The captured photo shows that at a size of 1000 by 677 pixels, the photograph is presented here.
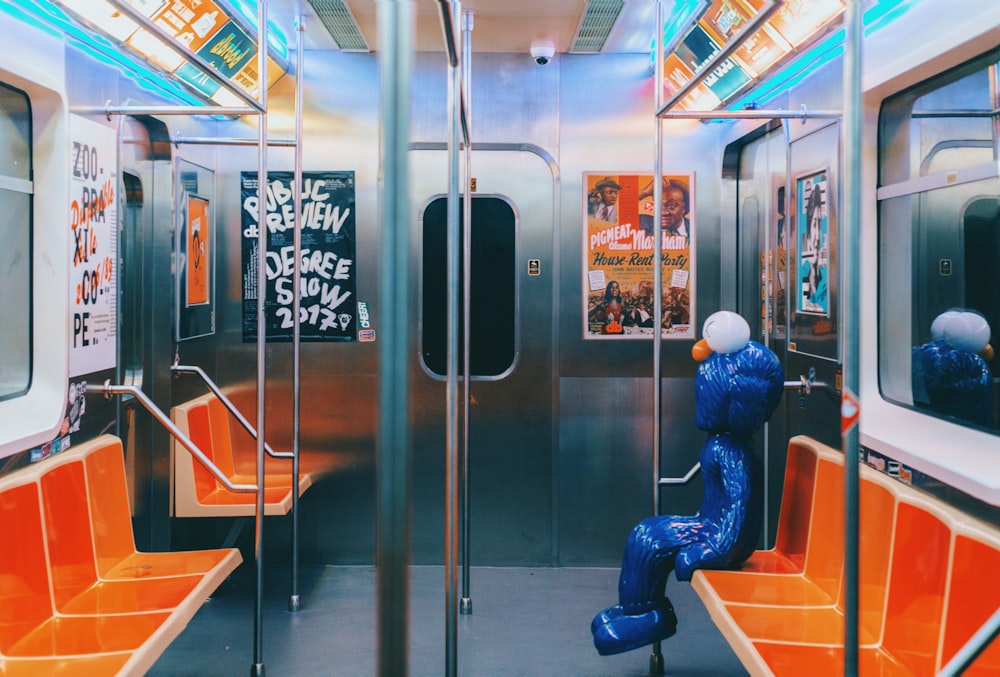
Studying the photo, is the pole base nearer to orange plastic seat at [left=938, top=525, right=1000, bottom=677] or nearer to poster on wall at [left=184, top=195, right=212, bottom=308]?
orange plastic seat at [left=938, top=525, right=1000, bottom=677]

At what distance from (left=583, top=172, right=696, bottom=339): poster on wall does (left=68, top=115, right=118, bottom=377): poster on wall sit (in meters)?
2.51

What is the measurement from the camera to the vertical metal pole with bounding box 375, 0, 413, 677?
3.29 feet

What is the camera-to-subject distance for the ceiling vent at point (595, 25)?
13.4 feet

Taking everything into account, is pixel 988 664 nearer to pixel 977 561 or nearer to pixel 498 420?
pixel 977 561

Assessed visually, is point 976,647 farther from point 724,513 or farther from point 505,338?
point 505,338

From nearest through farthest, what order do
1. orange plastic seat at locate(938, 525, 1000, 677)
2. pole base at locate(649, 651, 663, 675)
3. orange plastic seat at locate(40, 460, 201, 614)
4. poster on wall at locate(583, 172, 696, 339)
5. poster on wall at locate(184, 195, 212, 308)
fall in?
1. orange plastic seat at locate(938, 525, 1000, 677)
2. orange plastic seat at locate(40, 460, 201, 614)
3. pole base at locate(649, 651, 663, 675)
4. poster on wall at locate(184, 195, 212, 308)
5. poster on wall at locate(583, 172, 696, 339)

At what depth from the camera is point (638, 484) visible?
16.4 feet

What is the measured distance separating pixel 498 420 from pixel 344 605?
4.45 feet

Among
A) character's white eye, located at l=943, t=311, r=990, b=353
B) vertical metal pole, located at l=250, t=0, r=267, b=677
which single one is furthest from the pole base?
character's white eye, located at l=943, t=311, r=990, b=353

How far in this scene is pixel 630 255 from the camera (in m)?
4.97

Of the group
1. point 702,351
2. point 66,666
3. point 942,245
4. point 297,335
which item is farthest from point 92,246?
point 942,245

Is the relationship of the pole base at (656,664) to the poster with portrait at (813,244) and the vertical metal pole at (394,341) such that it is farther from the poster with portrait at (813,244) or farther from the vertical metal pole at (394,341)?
the vertical metal pole at (394,341)

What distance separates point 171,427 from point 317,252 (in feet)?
6.49

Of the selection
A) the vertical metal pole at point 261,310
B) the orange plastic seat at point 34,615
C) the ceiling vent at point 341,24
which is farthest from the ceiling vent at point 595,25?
the orange plastic seat at point 34,615
